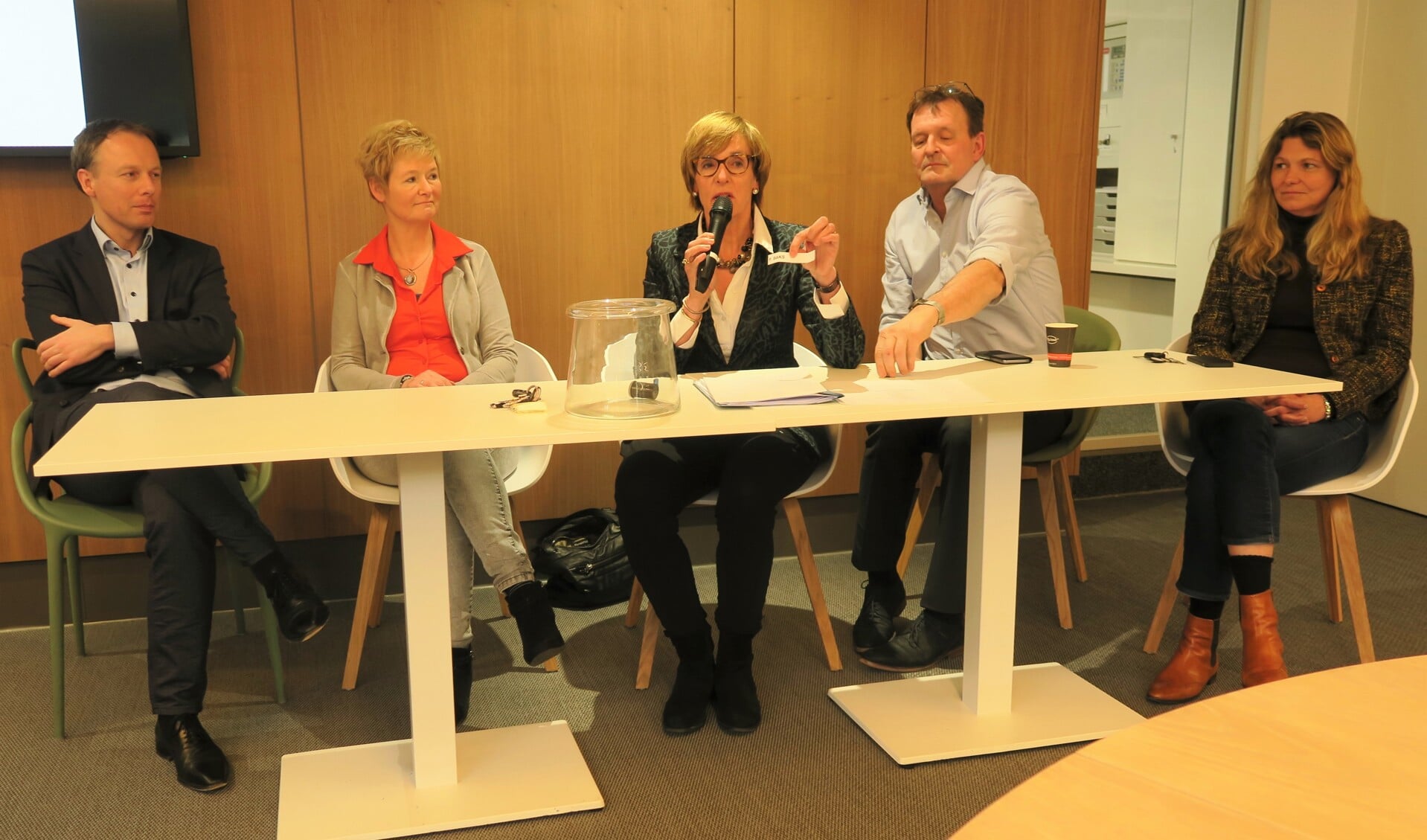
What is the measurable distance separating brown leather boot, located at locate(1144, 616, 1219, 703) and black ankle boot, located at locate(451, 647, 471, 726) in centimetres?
155

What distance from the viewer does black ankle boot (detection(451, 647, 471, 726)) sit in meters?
2.55

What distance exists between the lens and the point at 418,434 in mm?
1875

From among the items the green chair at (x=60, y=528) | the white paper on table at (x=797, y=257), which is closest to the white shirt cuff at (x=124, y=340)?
the green chair at (x=60, y=528)

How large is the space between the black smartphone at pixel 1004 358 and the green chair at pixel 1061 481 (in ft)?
1.49

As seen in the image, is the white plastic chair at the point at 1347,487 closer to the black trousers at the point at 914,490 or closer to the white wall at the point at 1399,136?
the black trousers at the point at 914,490

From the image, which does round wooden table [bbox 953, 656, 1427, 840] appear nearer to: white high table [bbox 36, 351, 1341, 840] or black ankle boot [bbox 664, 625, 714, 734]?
white high table [bbox 36, 351, 1341, 840]

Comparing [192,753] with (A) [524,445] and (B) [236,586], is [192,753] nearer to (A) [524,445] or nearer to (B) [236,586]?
(B) [236,586]

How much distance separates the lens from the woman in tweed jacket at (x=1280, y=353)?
2555 mm

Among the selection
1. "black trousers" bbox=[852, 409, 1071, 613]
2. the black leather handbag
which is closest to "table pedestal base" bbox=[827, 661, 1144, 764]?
"black trousers" bbox=[852, 409, 1071, 613]

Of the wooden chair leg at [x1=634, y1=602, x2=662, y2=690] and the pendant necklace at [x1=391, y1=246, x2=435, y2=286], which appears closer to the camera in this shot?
the wooden chair leg at [x1=634, y1=602, x2=662, y2=690]

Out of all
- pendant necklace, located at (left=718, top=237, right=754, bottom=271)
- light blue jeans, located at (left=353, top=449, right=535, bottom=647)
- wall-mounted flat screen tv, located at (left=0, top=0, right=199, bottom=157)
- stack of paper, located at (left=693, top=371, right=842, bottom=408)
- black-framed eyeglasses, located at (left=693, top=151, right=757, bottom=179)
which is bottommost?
light blue jeans, located at (left=353, top=449, right=535, bottom=647)

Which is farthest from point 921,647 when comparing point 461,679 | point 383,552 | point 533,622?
point 383,552

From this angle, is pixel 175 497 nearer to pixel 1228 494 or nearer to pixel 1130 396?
pixel 1130 396

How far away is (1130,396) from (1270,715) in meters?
1.29
